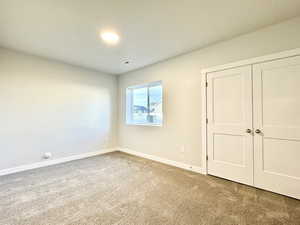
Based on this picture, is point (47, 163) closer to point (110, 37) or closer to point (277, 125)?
point (110, 37)

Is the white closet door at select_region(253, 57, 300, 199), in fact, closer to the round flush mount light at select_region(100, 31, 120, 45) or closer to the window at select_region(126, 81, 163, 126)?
the window at select_region(126, 81, 163, 126)

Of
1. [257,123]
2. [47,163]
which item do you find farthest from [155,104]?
[47,163]

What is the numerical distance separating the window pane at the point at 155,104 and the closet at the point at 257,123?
1.35 m

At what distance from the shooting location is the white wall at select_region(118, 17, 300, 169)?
224 centimetres

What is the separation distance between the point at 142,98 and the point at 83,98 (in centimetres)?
167

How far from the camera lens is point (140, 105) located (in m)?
4.56

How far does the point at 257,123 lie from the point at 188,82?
57.7 inches

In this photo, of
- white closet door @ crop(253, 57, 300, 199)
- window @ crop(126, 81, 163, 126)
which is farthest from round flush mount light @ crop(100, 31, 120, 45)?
white closet door @ crop(253, 57, 300, 199)

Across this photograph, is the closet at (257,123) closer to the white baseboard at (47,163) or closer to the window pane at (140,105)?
the window pane at (140,105)

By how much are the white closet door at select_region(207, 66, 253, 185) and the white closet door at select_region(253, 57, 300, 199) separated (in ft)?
0.36

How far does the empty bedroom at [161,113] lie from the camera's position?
185 centimetres

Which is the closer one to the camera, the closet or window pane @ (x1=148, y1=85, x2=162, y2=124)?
the closet

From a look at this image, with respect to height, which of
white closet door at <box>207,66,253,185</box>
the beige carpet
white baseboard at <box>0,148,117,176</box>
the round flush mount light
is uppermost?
the round flush mount light

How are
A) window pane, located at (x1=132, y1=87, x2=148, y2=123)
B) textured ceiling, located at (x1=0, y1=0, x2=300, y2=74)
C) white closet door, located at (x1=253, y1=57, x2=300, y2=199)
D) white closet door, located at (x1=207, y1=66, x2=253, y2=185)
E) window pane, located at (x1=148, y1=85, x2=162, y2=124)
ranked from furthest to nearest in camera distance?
1. window pane, located at (x1=132, y1=87, x2=148, y2=123)
2. window pane, located at (x1=148, y1=85, x2=162, y2=124)
3. white closet door, located at (x1=207, y1=66, x2=253, y2=185)
4. white closet door, located at (x1=253, y1=57, x2=300, y2=199)
5. textured ceiling, located at (x1=0, y1=0, x2=300, y2=74)
